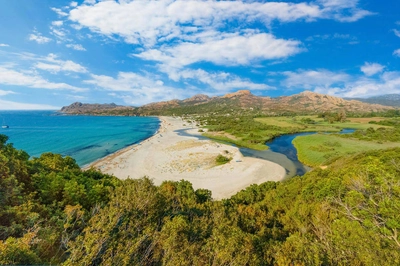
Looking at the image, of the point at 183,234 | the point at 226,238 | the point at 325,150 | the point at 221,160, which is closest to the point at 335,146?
the point at 325,150

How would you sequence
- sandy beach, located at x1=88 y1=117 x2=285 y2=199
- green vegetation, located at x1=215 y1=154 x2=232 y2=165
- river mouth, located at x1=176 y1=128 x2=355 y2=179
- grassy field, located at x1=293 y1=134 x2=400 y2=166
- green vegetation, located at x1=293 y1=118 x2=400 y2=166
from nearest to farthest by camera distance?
sandy beach, located at x1=88 y1=117 x2=285 y2=199 → river mouth, located at x1=176 y1=128 x2=355 y2=179 → green vegetation, located at x1=215 y1=154 x2=232 y2=165 → grassy field, located at x1=293 y1=134 x2=400 y2=166 → green vegetation, located at x1=293 y1=118 x2=400 y2=166

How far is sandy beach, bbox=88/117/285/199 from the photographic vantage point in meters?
32.3

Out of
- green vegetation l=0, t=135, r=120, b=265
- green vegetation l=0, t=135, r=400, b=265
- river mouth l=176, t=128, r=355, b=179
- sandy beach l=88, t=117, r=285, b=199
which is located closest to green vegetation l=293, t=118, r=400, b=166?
river mouth l=176, t=128, r=355, b=179

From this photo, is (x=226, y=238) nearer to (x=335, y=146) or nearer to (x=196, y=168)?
(x=196, y=168)

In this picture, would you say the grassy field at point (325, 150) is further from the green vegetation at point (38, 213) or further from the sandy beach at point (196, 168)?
the green vegetation at point (38, 213)

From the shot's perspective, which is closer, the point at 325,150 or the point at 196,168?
the point at 196,168

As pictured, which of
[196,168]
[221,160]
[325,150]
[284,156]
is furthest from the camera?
[284,156]

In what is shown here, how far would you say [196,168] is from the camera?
39.1 m

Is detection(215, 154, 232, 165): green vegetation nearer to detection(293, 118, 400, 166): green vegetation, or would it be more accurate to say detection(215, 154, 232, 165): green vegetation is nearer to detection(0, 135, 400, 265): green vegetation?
detection(293, 118, 400, 166): green vegetation

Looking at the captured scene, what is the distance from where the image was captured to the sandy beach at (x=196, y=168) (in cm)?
3234

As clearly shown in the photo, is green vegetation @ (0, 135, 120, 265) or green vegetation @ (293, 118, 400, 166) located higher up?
green vegetation @ (0, 135, 120, 265)

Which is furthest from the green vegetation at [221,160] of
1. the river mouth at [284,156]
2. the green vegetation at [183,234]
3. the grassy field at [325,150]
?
the green vegetation at [183,234]

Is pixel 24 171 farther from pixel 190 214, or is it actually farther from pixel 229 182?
pixel 229 182

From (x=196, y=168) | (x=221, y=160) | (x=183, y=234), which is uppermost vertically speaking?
(x=183, y=234)
